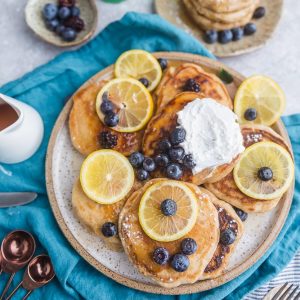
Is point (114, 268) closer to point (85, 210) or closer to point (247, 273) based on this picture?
point (85, 210)

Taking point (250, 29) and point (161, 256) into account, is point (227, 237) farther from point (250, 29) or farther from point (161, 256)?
point (250, 29)

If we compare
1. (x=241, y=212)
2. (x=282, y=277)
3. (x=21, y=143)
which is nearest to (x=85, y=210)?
(x=21, y=143)

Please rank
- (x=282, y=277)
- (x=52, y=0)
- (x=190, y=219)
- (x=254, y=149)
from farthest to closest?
1. (x=52, y=0)
2. (x=282, y=277)
3. (x=254, y=149)
4. (x=190, y=219)

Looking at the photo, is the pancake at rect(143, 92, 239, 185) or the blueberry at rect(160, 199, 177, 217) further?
the pancake at rect(143, 92, 239, 185)

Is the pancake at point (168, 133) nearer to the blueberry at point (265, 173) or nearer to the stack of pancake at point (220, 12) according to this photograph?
the blueberry at point (265, 173)

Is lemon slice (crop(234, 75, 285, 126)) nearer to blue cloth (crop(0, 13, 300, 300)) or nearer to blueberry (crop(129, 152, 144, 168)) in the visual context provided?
blue cloth (crop(0, 13, 300, 300))

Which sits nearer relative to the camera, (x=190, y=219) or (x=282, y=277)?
(x=190, y=219)

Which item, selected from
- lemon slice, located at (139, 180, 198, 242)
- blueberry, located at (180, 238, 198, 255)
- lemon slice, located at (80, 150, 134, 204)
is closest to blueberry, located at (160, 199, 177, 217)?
lemon slice, located at (139, 180, 198, 242)
